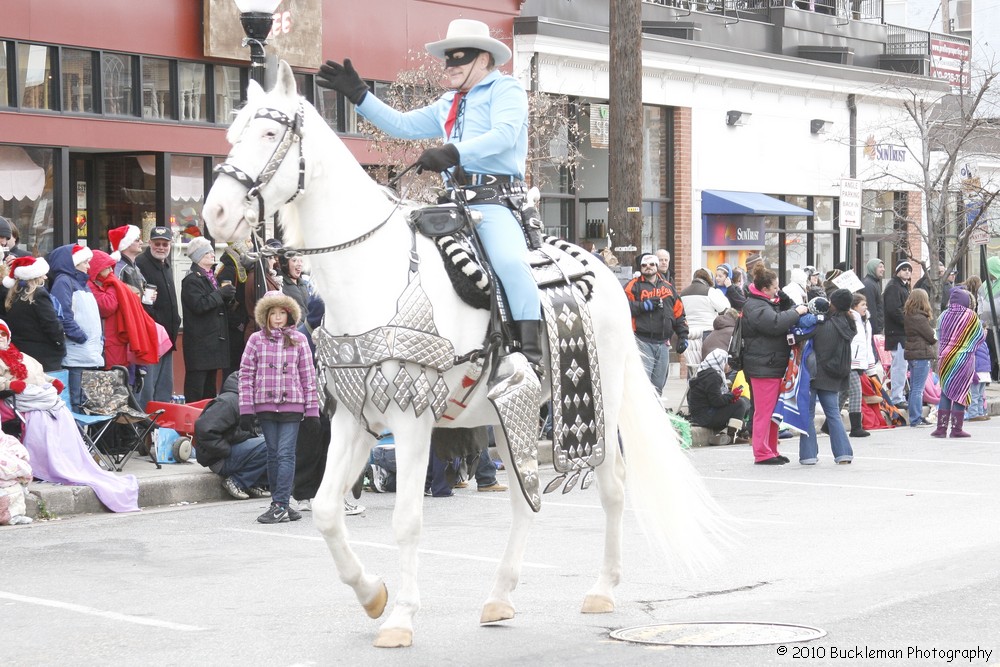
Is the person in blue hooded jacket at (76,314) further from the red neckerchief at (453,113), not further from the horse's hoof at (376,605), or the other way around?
the horse's hoof at (376,605)

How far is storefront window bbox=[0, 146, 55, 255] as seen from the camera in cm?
1700

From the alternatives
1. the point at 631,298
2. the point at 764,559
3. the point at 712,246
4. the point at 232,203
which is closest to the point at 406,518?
the point at 232,203

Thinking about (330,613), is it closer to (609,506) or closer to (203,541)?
(609,506)

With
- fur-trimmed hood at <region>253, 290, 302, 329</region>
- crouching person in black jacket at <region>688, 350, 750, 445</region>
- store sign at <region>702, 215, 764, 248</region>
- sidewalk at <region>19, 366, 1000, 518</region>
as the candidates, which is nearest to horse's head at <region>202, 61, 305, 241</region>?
fur-trimmed hood at <region>253, 290, 302, 329</region>

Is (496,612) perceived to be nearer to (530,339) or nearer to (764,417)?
(530,339)

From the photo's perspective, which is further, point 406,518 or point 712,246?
point 712,246

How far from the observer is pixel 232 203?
6.38m

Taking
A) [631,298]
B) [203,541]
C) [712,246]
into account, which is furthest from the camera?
[712,246]

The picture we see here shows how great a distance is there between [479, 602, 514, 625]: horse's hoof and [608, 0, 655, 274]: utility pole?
10.3m

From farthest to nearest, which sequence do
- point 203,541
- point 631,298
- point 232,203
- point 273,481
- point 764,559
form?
1. point 631,298
2. point 273,481
3. point 203,541
4. point 764,559
5. point 232,203

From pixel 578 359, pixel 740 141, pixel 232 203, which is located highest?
pixel 740 141

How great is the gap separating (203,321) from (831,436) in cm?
650

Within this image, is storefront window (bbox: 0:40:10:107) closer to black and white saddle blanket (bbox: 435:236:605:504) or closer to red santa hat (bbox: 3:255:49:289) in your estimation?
red santa hat (bbox: 3:255:49:289)

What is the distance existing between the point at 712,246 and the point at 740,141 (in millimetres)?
2625
